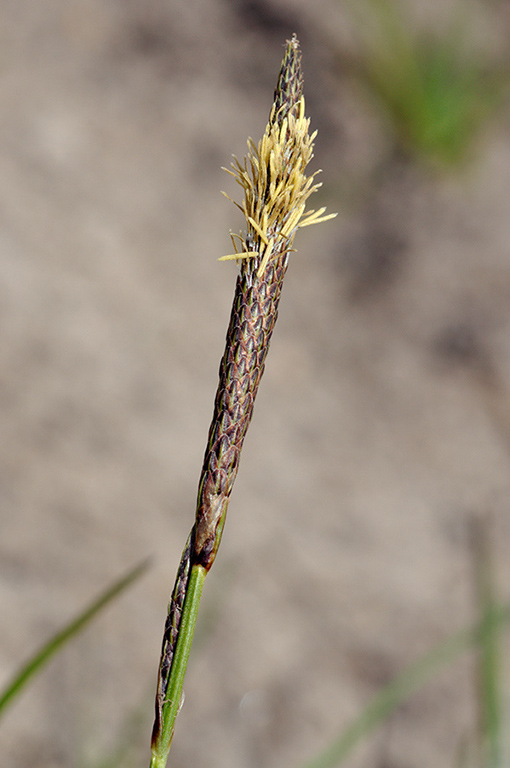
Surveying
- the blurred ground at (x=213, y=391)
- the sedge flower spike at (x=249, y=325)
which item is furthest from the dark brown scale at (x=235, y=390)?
the blurred ground at (x=213, y=391)

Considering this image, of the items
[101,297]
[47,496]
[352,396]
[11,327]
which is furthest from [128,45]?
[47,496]

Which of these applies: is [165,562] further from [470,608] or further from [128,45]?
[128,45]

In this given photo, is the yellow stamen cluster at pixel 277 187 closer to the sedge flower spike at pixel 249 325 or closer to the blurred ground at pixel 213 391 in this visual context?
the sedge flower spike at pixel 249 325

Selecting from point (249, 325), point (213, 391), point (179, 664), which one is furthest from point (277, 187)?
point (213, 391)

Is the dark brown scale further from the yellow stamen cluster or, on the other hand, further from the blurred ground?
the blurred ground

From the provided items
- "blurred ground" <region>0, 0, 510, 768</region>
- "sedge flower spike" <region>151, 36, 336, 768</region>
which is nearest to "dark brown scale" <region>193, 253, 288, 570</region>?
"sedge flower spike" <region>151, 36, 336, 768</region>

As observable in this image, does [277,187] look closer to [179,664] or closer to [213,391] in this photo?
[179,664]
